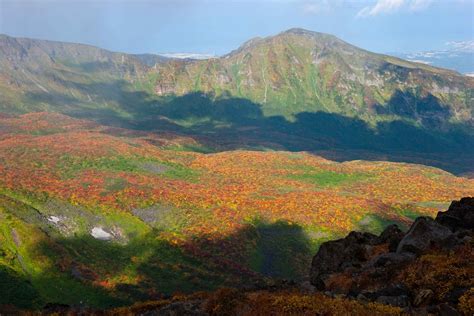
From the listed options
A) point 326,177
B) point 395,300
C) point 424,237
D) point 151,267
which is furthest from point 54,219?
point 326,177

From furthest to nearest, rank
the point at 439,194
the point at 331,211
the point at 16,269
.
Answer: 1. the point at 439,194
2. the point at 331,211
3. the point at 16,269

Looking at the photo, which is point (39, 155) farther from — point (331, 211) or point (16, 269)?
point (331, 211)

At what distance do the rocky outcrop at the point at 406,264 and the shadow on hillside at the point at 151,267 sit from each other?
22.1 m

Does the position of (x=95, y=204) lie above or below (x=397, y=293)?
below

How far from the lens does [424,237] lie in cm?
3994

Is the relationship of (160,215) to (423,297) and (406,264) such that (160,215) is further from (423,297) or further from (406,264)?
(423,297)

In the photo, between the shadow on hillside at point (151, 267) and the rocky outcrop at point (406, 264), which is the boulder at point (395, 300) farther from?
the shadow on hillside at point (151, 267)

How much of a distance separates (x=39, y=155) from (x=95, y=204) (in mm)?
51105

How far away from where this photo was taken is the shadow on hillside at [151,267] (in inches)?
3029

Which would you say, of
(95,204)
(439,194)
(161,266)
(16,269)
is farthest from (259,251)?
(439,194)

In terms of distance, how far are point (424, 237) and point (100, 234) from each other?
84.5 m

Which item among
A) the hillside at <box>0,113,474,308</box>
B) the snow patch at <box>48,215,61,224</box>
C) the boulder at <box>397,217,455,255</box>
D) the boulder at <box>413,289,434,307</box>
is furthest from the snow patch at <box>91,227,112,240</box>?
the boulder at <box>413,289,434,307</box>

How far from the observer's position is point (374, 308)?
77.4 feet

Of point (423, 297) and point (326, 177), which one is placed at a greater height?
point (423, 297)
